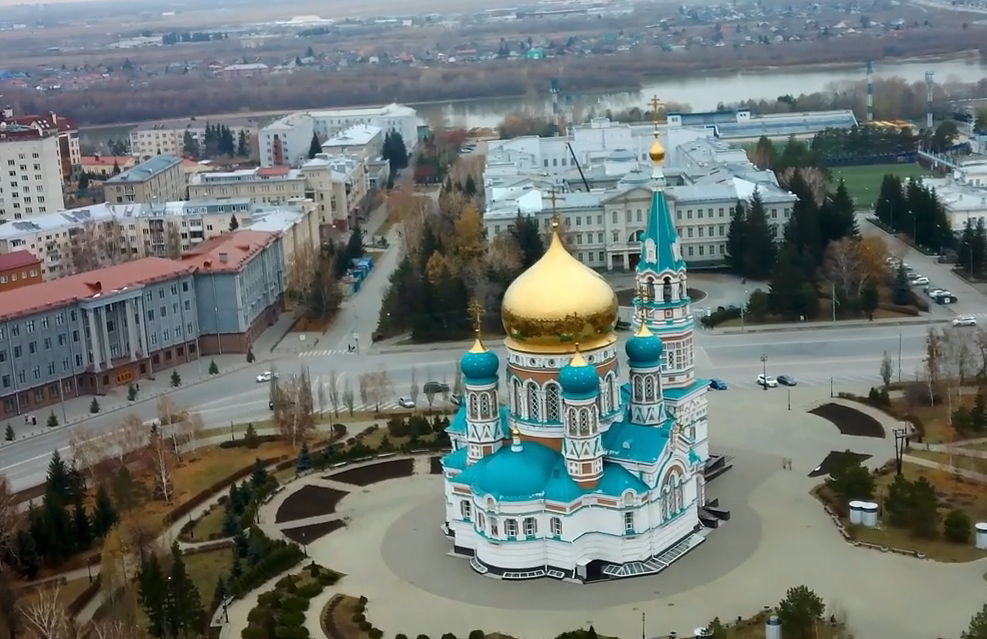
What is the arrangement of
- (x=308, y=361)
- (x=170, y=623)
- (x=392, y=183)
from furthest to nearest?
(x=392, y=183) → (x=308, y=361) → (x=170, y=623)

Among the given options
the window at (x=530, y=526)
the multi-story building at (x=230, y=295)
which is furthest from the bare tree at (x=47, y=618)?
the multi-story building at (x=230, y=295)

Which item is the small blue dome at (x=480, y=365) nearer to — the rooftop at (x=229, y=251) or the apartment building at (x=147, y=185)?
the rooftop at (x=229, y=251)

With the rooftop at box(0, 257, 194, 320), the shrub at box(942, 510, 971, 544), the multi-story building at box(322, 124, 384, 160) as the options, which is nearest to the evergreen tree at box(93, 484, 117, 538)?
the rooftop at box(0, 257, 194, 320)

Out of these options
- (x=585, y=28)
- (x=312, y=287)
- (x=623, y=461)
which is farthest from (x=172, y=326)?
(x=585, y=28)

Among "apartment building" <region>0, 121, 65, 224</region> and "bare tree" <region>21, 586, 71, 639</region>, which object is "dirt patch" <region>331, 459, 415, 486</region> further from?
"apartment building" <region>0, 121, 65, 224</region>

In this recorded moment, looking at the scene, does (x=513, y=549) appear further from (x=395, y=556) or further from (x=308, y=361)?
(x=308, y=361)

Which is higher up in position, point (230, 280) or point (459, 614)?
point (230, 280)

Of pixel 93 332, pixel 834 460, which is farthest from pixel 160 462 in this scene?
pixel 834 460
